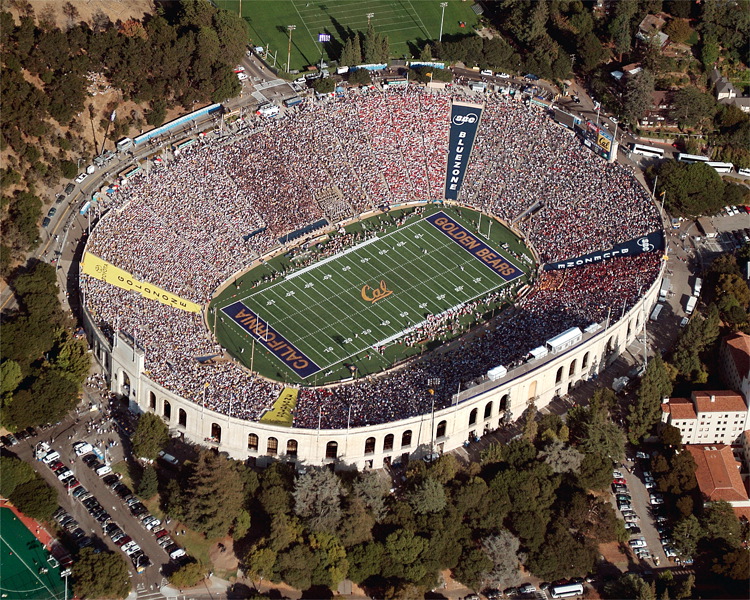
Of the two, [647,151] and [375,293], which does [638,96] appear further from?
[375,293]

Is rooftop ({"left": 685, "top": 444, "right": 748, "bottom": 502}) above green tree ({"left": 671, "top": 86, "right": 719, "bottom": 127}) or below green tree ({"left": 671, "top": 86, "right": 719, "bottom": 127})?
below

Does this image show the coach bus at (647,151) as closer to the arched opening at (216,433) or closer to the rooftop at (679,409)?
the rooftop at (679,409)

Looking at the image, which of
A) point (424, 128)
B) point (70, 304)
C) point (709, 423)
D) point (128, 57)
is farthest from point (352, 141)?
point (709, 423)

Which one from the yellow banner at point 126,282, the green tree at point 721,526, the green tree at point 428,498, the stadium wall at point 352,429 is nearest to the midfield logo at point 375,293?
the yellow banner at point 126,282

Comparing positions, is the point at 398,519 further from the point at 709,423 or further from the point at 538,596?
the point at 709,423

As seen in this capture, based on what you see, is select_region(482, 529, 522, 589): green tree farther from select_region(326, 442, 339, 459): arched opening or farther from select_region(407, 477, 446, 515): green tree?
select_region(326, 442, 339, 459): arched opening

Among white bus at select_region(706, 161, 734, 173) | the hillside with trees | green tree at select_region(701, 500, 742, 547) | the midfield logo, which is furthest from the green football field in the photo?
green tree at select_region(701, 500, 742, 547)
